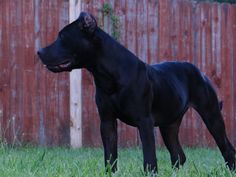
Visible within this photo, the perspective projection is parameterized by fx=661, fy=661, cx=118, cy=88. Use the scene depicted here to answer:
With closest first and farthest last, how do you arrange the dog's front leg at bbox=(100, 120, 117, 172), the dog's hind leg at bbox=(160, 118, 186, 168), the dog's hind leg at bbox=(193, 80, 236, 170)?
the dog's front leg at bbox=(100, 120, 117, 172) → the dog's hind leg at bbox=(193, 80, 236, 170) → the dog's hind leg at bbox=(160, 118, 186, 168)

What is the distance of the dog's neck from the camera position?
5438mm

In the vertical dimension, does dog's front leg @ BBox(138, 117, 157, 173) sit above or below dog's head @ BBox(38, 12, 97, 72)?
below

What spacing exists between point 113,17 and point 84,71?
915 millimetres

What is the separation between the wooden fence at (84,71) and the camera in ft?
31.1

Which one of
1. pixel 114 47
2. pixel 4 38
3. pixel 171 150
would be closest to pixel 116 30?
pixel 4 38

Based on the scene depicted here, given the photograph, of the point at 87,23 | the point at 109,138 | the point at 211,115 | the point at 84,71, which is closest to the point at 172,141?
the point at 211,115

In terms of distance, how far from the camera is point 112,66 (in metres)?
5.48

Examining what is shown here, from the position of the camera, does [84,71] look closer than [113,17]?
Yes

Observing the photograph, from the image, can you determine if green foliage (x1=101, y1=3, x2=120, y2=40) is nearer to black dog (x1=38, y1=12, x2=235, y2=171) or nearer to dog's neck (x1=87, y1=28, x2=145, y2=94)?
black dog (x1=38, y1=12, x2=235, y2=171)

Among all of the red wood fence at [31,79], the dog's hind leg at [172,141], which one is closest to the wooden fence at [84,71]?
the red wood fence at [31,79]

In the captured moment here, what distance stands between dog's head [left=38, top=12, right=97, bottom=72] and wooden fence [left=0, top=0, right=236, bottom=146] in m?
3.86

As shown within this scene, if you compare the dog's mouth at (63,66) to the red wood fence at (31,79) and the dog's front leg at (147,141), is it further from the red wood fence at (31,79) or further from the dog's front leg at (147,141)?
Answer: the red wood fence at (31,79)

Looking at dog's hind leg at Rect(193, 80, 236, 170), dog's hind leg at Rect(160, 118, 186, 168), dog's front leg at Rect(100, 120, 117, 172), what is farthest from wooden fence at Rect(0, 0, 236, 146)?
dog's front leg at Rect(100, 120, 117, 172)

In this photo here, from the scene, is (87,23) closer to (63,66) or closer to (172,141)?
(63,66)
